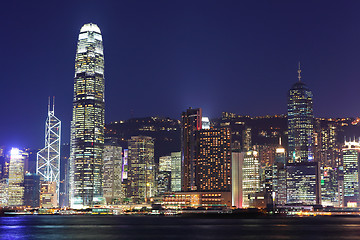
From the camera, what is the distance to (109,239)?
134 m

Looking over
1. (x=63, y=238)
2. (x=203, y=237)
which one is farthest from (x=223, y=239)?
(x=63, y=238)

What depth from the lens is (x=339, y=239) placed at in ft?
445

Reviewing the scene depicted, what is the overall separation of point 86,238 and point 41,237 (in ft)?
47.6

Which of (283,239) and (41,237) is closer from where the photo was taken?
(283,239)

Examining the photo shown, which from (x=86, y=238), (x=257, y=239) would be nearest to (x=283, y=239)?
(x=257, y=239)

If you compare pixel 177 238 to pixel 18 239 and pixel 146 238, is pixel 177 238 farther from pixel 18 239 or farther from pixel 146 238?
pixel 18 239

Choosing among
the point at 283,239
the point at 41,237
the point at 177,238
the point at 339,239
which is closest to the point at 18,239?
the point at 41,237

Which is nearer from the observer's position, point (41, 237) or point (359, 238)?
point (359, 238)

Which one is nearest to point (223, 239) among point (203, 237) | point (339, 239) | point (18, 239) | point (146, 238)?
point (203, 237)

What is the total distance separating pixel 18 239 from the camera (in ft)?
448

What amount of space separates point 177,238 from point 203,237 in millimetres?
6671

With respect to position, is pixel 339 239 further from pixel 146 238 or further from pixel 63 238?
pixel 63 238

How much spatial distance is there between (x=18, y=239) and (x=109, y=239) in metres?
20.3

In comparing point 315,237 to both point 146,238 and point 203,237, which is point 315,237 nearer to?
point 203,237
